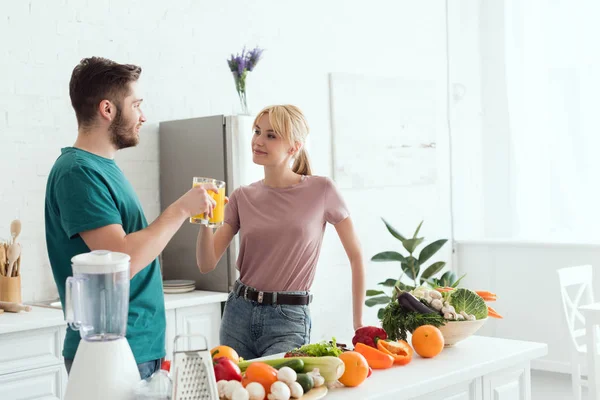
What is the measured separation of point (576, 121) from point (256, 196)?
11.0 ft

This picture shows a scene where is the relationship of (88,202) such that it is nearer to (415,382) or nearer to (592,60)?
(415,382)

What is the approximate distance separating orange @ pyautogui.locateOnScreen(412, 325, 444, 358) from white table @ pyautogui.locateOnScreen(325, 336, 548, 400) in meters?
0.02

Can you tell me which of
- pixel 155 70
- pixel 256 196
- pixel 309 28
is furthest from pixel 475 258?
pixel 256 196

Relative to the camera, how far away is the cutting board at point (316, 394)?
5.81ft

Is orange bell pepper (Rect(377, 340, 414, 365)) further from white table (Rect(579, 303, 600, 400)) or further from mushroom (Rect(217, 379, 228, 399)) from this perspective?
white table (Rect(579, 303, 600, 400))

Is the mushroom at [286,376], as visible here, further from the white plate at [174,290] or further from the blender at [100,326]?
the white plate at [174,290]

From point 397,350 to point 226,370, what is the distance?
57 cm

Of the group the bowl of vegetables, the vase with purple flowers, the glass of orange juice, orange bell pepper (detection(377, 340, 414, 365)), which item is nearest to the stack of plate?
the vase with purple flowers

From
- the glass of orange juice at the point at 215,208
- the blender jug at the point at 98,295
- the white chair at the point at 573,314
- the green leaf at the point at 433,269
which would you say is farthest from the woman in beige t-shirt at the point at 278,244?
the green leaf at the point at 433,269

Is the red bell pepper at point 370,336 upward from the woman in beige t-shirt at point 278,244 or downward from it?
downward

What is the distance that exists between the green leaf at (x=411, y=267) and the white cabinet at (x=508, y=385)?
99.1 inches

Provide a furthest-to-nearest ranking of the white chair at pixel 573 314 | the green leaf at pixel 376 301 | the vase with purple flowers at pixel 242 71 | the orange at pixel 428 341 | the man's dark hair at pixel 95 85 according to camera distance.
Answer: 1. the green leaf at pixel 376 301
2. the white chair at pixel 573 314
3. the vase with purple flowers at pixel 242 71
4. the orange at pixel 428 341
5. the man's dark hair at pixel 95 85

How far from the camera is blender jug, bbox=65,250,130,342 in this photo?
1.63 m

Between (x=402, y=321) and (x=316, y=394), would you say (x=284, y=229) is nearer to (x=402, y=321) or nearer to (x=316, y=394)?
(x=402, y=321)
